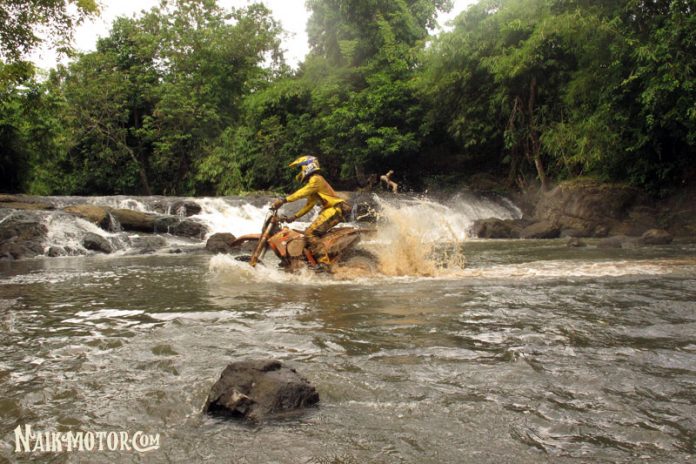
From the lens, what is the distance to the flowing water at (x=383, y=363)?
270 centimetres

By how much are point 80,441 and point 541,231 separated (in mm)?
16789

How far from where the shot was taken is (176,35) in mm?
35594

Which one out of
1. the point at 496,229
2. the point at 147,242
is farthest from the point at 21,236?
the point at 496,229

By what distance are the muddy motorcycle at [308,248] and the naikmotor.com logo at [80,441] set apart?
600cm

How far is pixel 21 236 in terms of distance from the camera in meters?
15.7

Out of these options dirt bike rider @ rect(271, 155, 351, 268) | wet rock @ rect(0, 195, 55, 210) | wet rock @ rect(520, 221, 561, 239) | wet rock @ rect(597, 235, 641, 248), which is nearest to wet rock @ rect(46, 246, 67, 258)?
wet rock @ rect(0, 195, 55, 210)

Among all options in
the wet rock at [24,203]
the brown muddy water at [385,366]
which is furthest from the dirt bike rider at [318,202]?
the wet rock at [24,203]

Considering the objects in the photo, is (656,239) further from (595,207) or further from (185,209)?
(185,209)

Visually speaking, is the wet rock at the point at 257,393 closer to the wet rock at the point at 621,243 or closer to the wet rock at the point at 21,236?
the wet rock at the point at 621,243

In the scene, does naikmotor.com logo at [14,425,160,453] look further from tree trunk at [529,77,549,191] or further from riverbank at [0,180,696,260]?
tree trunk at [529,77,549,191]

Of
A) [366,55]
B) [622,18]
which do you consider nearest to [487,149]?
[366,55]

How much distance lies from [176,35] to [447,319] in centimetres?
3533

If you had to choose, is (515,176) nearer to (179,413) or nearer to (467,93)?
(467,93)

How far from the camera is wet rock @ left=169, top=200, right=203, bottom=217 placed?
70.3 feet
